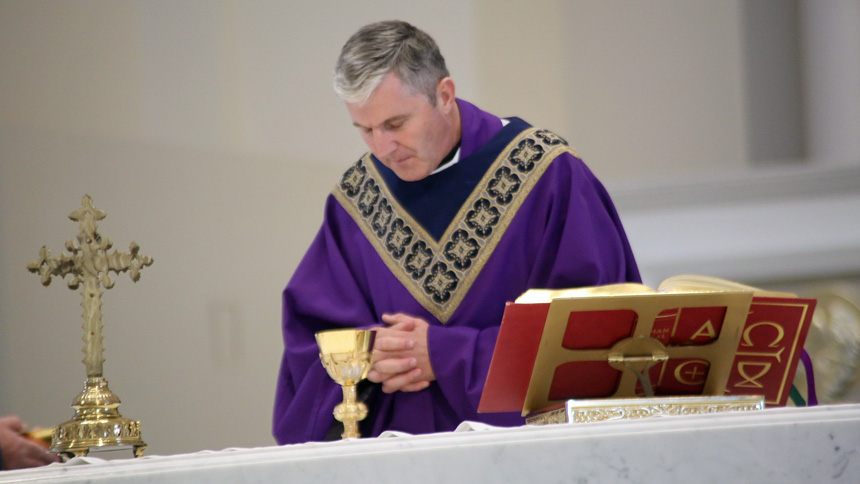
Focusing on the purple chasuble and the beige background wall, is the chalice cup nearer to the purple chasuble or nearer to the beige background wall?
the purple chasuble

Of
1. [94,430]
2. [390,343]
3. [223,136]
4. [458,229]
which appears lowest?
[94,430]

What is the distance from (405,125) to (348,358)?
38.8 inches

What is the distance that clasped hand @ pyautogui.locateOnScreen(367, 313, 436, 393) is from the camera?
2.68 meters

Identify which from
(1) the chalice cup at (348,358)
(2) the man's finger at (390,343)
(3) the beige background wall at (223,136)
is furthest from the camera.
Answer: (3) the beige background wall at (223,136)

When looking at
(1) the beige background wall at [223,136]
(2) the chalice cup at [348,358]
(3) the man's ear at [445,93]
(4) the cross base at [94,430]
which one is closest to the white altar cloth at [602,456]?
(2) the chalice cup at [348,358]

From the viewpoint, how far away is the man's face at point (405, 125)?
291cm

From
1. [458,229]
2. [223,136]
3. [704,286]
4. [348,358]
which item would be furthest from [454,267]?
[223,136]

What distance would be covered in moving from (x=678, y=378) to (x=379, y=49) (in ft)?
4.29

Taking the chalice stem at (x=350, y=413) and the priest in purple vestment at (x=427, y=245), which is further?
the priest in purple vestment at (x=427, y=245)

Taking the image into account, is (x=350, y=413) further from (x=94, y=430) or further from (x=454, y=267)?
(x=454, y=267)

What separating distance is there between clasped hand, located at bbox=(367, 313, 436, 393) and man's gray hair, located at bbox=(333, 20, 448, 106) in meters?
0.62

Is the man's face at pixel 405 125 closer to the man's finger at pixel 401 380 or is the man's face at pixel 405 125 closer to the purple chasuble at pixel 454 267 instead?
the purple chasuble at pixel 454 267

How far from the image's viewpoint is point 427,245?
10.2 ft

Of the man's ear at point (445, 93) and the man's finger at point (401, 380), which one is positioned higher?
the man's ear at point (445, 93)
